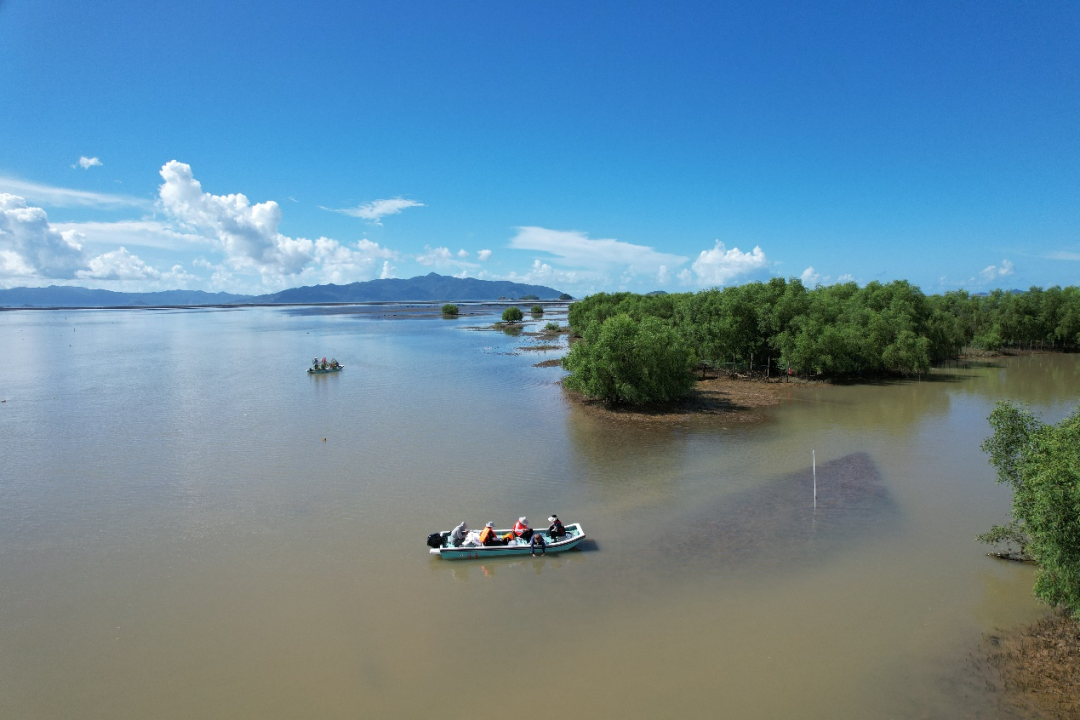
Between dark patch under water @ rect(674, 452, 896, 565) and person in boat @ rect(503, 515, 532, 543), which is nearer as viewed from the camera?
person in boat @ rect(503, 515, 532, 543)

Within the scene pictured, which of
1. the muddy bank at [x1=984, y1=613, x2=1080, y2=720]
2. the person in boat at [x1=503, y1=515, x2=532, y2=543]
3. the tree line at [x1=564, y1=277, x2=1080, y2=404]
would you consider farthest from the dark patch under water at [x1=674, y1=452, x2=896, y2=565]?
the tree line at [x1=564, y1=277, x2=1080, y2=404]

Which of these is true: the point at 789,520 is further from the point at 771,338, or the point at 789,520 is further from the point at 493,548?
the point at 771,338

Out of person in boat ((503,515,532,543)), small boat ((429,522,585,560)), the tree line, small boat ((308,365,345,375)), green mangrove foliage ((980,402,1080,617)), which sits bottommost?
small boat ((429,522,585,560))

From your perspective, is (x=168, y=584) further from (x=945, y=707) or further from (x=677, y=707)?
(x=945, y=707)

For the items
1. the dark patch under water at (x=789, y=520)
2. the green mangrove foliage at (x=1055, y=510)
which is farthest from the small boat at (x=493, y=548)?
the green mangrove foliage at (x=1055, y=510)

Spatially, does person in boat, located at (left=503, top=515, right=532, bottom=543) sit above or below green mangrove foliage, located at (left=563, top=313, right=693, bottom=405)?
below

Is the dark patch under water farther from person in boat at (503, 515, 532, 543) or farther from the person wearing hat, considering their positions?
the person wearing hat
